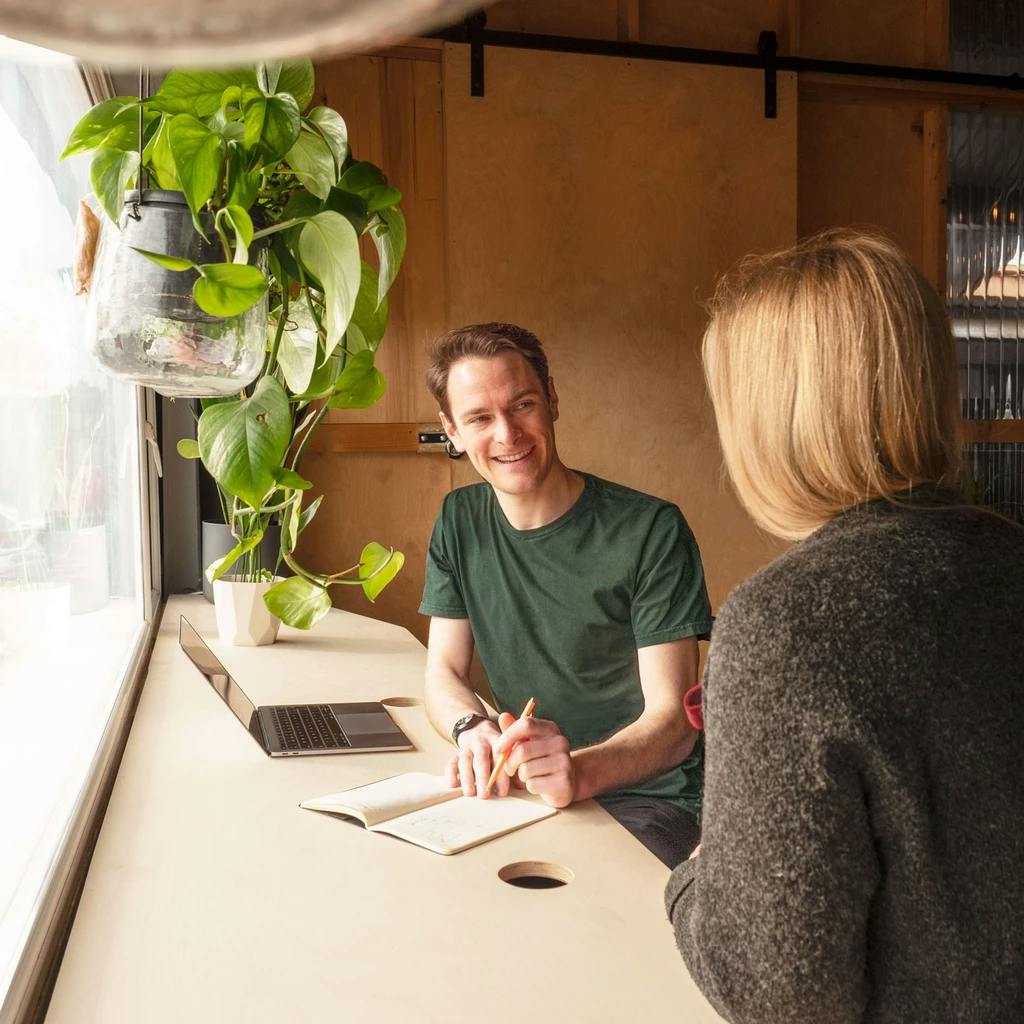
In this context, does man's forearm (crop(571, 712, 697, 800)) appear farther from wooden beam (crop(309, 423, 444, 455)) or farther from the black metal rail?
the black metal rail

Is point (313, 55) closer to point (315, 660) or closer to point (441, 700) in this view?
point (441, 700)

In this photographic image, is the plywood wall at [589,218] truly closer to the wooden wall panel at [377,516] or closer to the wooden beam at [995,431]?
the wooden wall panel at [377,516]

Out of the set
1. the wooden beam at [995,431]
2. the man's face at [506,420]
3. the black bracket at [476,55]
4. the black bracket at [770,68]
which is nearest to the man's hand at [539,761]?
the man's face at [506,420]

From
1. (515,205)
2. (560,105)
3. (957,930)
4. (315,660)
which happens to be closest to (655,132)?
(560,105)

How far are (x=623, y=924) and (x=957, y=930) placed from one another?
1.25ft

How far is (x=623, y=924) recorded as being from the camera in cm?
105

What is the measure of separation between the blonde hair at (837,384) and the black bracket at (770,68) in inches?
125

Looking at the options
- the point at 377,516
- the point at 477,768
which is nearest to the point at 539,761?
the point at 477,768

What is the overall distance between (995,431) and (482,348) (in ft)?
9.50

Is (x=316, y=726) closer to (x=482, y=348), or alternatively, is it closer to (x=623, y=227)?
(x=482, y=348)

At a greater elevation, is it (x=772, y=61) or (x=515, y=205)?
(x=772, y=61)

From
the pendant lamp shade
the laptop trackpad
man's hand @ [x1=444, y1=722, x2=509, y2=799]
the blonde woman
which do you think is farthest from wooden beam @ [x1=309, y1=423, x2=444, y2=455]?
the pendant lamp shade

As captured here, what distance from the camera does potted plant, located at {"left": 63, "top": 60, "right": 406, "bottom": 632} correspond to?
1144 mm

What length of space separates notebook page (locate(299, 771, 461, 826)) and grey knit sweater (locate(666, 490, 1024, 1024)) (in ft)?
2.09
